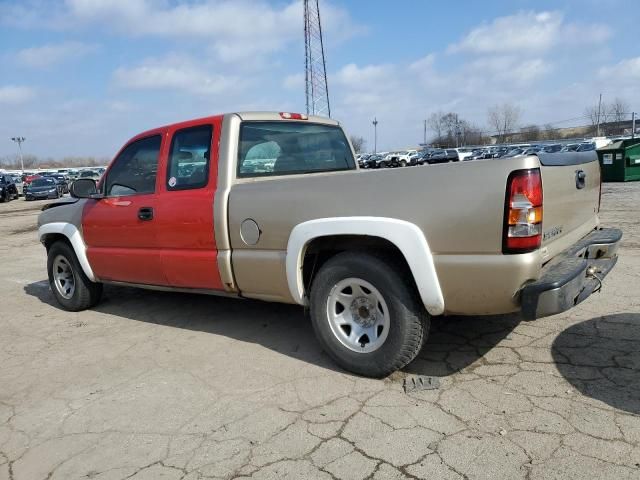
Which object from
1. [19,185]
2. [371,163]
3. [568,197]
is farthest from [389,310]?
[19,185]

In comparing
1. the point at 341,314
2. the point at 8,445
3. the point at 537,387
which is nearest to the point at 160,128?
the point at 341,314

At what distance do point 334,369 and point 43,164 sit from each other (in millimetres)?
179066

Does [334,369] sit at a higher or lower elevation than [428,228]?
lower

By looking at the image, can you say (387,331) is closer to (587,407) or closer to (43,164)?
(587,407)

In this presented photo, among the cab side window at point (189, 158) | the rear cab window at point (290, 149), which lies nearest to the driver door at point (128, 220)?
the cab side window at point (189, 158)

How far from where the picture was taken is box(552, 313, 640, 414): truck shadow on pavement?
3.14 meters

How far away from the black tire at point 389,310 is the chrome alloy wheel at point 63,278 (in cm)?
353

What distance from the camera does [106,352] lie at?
450 centimetres

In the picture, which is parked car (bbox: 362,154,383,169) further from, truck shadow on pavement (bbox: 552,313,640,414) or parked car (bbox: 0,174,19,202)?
truck shadow on pavement (bbox: 552,313,640,414)

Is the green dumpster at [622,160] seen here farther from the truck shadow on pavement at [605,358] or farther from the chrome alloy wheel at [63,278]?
the chrome alloy wheel at [63,278]

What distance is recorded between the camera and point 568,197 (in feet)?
11.3

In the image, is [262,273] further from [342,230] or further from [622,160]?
[622,160]

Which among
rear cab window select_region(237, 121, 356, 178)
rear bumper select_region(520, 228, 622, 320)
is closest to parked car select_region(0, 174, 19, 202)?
rear cab window select_region(237, 121, 356, 178)

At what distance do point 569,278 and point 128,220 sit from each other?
12.1 ft
